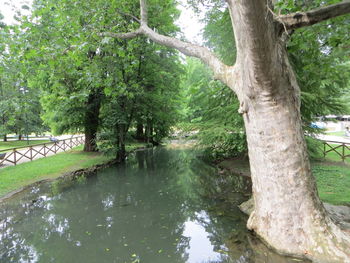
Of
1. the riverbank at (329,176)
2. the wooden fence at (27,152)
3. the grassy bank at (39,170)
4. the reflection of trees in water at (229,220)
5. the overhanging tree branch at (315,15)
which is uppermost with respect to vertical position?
the overhanging tree branch at (315,15)

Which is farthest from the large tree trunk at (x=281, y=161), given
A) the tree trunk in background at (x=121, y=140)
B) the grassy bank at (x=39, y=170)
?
the tree trunk in background at (x=121, y=140)

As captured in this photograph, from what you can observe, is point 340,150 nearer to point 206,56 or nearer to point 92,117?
point 206,56

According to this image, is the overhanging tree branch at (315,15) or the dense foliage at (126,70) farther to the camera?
the dense foliage at (126,70)

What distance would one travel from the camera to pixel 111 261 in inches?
155

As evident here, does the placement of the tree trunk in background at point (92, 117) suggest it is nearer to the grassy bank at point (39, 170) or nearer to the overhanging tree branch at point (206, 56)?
the grassy bank at point (39, 170)

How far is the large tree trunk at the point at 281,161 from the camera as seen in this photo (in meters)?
3.44

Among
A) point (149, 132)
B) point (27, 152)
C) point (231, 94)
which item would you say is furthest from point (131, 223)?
point (149, 132)

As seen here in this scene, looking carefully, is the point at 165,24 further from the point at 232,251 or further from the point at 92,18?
the point at 232,251

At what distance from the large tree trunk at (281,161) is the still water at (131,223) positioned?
51cm

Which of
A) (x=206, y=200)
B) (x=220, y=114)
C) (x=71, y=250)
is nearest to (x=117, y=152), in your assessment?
(x=220, y=114)

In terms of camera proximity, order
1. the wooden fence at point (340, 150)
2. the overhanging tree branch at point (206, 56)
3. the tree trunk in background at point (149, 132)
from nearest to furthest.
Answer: the overhanging tree branch at point (206, 56) < the wooden fence at point (340, 150) < the tree trunk in background at point (149, 132)

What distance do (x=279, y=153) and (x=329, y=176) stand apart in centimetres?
588

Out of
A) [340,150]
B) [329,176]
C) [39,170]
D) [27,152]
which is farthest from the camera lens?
[27,152]

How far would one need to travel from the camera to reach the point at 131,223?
545 centimetres
